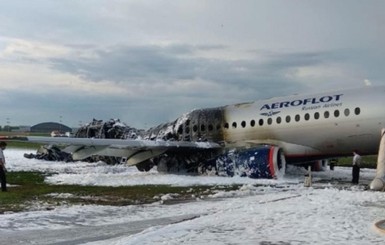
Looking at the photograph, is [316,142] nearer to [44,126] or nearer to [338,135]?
[338,135]

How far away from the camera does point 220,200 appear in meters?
14.4

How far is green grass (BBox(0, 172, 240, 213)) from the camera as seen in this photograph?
46.7 feet

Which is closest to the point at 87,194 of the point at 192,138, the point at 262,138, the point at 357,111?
the point at 262,138

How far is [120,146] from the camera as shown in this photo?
22.8 meters

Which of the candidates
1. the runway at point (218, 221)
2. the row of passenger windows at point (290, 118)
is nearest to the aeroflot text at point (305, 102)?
the row of passenger windows at point (290, 118)

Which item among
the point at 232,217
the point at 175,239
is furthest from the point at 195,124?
the point at 175,239

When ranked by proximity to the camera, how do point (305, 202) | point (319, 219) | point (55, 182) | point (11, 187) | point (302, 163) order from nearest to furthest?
point (319, 219) → point (305, 202) → point (11, 187) → point (55, 182) → point (302, 163)

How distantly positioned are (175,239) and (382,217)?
4.28 m

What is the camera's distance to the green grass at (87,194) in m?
14.2

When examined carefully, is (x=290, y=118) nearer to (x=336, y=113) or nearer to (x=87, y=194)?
(x=336, y=113)

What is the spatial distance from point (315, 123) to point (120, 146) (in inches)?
316

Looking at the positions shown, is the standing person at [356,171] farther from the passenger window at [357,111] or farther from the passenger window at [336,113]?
the passenger window at [336,113]

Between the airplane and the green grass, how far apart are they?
8.86 feet

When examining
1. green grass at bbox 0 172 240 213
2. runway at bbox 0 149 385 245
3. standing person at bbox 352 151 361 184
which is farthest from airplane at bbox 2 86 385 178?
runway at bbox 0 149 385 245
